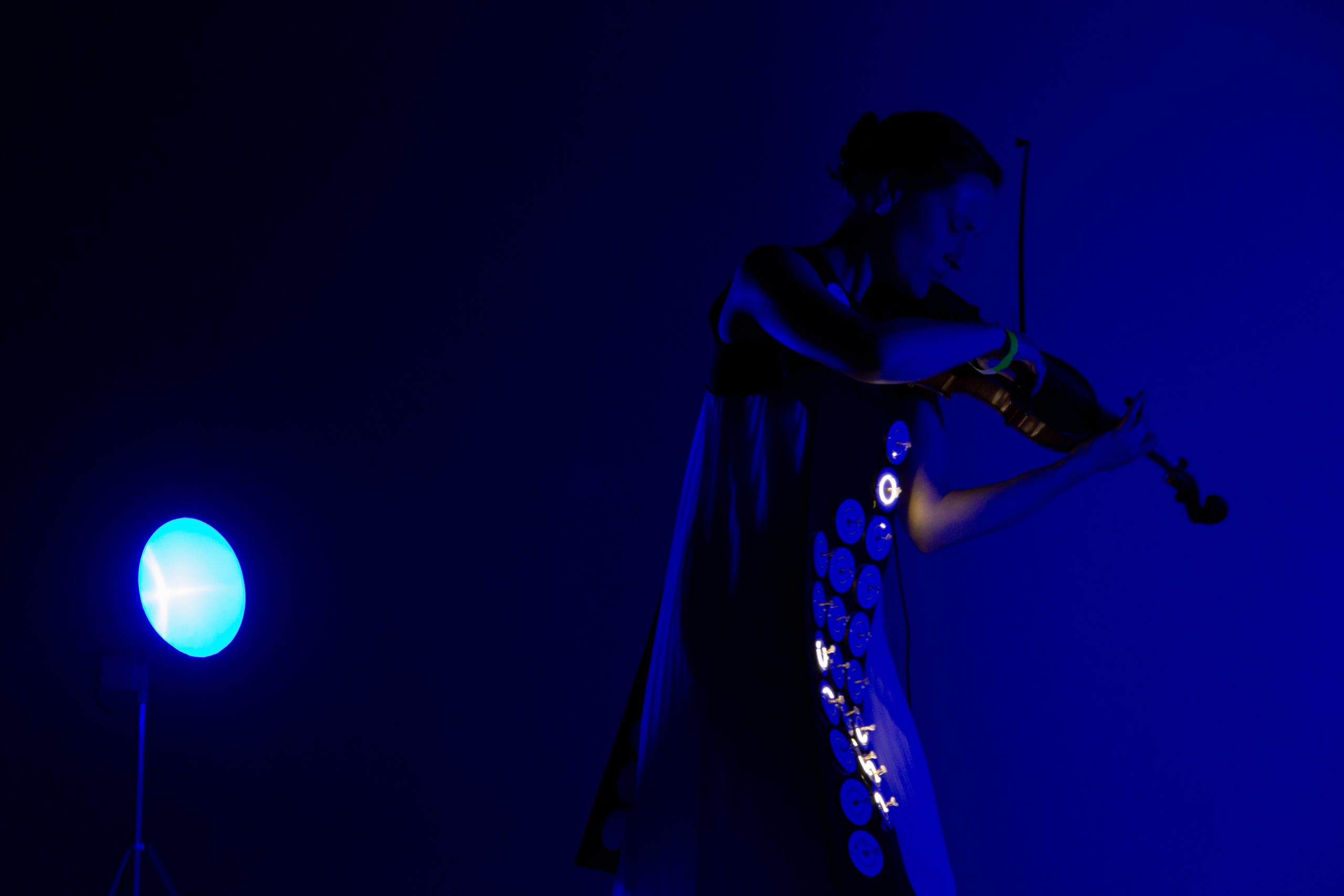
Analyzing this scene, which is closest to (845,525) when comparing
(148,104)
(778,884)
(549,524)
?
(778,884)

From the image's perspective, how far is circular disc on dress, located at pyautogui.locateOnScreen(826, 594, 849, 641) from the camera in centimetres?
114

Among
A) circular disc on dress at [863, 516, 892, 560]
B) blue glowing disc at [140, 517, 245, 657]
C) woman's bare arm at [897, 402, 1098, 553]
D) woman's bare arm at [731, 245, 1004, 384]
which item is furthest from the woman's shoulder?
blue glowing disc at [140, 517, 245, 657]

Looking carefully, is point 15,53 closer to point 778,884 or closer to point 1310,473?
point 778,884

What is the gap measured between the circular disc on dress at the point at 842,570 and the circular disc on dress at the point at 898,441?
152mm

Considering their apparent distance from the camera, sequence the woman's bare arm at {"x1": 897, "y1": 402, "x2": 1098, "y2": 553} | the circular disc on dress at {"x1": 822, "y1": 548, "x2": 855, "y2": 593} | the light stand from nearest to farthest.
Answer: the circular disc on dress at {"x1": 822, "y1": 548, "x2": 855, "y2": 593} → the woman's bare arm at {"x1": 897, "y1": 402, "x2": 1098, "y2": 553} → the light stand

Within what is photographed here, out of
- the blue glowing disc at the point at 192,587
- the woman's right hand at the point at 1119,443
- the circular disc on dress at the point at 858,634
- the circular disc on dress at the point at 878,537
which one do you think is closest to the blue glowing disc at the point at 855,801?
the circular disc on dress at the point at 858,634

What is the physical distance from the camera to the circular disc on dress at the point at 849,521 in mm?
1169

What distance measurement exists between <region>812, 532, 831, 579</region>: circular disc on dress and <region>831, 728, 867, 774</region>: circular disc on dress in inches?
6.1

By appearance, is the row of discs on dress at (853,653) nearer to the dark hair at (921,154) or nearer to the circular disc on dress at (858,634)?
the circular disc on dress at (858,634)

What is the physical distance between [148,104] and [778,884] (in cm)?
195

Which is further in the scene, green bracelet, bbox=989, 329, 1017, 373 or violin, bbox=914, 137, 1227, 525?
violin, bbox=914, 137, 1227, 525

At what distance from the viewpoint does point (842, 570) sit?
116 centimetres

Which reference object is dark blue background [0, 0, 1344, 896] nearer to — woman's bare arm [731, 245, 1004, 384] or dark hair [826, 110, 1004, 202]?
dark hair [826, 110, 1004, 202]

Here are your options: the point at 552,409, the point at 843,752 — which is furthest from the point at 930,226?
the point at 552,409
